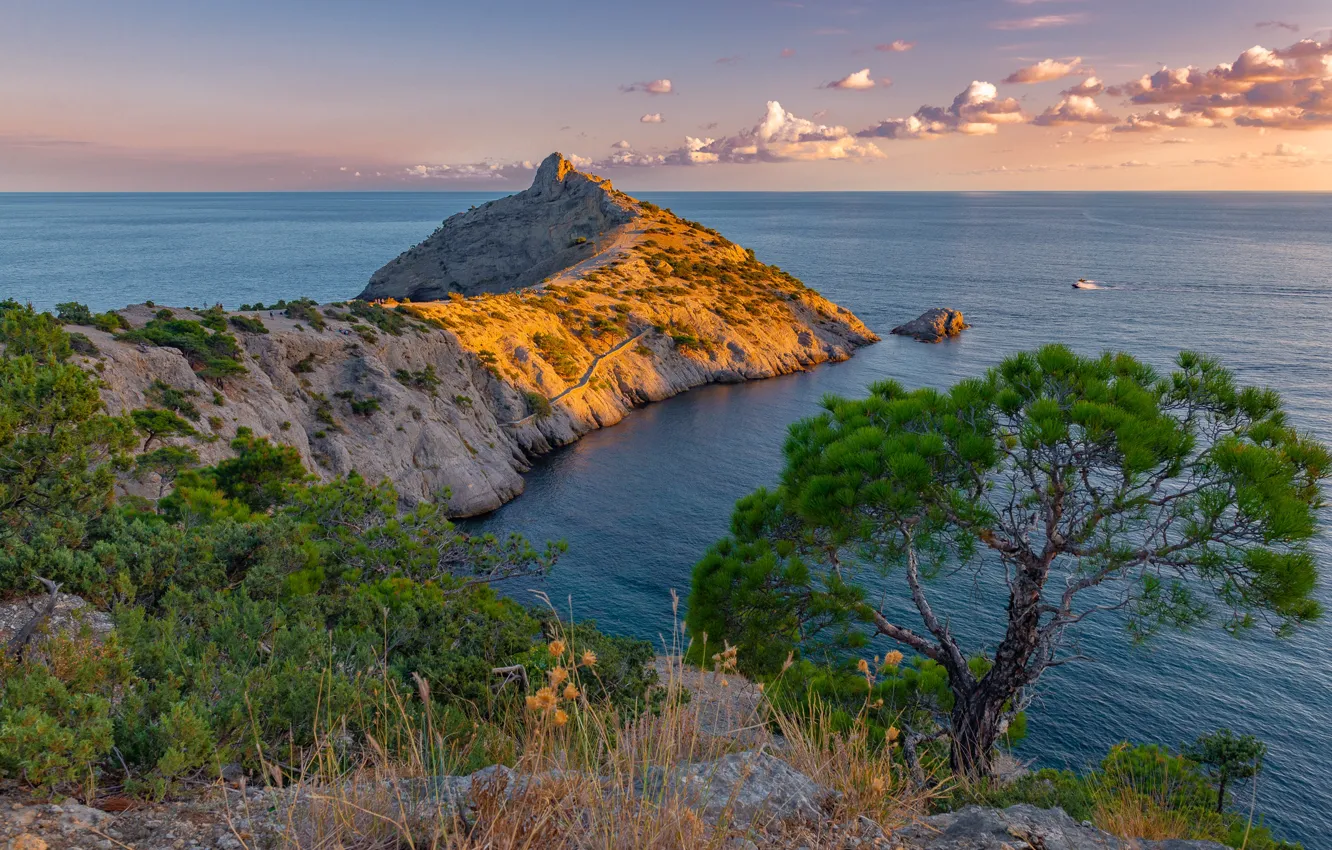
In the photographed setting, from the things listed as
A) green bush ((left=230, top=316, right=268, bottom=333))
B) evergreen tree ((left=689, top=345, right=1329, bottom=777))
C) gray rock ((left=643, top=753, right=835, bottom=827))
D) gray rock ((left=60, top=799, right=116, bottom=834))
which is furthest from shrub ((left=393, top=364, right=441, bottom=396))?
gray rock ((left=643, top=753, right=835, bottom=827))

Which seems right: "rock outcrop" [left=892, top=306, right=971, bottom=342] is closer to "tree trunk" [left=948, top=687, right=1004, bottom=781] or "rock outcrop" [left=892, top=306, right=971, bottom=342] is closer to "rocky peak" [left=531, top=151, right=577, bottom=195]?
"rocky peak" [left=531, top=151, right=577, bottom=195]

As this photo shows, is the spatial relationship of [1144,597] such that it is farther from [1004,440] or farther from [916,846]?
[916,846]

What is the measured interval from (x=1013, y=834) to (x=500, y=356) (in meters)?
63.9

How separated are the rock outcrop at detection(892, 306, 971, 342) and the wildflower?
334ft

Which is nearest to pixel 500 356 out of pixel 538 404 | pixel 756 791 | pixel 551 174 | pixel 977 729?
pixel 538 404

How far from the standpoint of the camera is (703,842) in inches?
156

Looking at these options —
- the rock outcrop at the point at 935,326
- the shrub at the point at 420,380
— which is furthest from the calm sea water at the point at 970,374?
the shrub at the point at 420,380

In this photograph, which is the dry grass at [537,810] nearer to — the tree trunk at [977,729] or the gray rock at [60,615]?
the gray rock at [60,615]

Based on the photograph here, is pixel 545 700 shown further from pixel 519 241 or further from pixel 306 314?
pixel 519 241

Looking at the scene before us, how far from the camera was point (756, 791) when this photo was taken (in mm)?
5320

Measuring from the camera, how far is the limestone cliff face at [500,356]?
45250 mm

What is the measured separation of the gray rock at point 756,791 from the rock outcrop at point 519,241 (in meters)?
113

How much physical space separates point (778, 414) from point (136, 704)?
68.0m

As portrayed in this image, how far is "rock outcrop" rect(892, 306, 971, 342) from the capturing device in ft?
326
